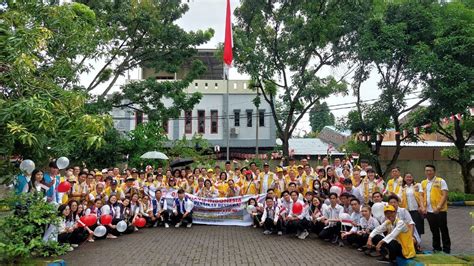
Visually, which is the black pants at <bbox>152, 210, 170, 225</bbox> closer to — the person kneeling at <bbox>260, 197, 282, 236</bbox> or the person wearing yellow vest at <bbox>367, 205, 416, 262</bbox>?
the person kneeling at <bbox>260, 197, 282, 236</bbox>

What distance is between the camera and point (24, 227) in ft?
20.7

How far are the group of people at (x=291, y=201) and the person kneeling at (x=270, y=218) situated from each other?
26 mm

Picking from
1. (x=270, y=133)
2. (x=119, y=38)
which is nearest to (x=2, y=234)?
(x=119, y=38)

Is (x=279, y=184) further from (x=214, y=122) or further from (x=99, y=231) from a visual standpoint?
(x=214, y=122)

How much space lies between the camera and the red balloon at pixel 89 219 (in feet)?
30.6

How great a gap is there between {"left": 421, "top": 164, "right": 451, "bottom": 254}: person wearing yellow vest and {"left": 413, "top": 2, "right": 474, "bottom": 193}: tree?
787cm

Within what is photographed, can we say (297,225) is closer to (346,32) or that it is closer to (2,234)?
(2,234)

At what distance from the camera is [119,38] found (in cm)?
1814

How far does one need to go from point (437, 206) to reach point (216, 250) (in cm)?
445

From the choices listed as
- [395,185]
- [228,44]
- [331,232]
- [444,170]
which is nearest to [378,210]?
[395,185]

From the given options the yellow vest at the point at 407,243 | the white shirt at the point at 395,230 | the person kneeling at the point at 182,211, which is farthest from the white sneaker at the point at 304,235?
the person kneeling at the point at 182,211

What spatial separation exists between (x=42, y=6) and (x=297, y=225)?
7.16m

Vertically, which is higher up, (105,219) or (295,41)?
(295,41)

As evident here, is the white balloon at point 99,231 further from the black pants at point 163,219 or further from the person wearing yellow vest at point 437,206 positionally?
the person wearing yellow vest at point 437,206
